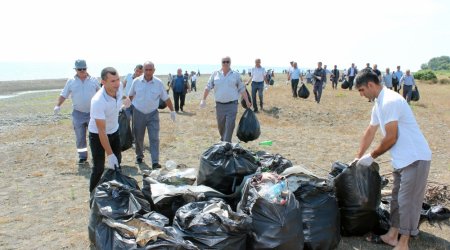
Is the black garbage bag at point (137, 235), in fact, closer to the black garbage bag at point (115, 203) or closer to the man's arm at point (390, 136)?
the black garbage bag at point (115, 203)

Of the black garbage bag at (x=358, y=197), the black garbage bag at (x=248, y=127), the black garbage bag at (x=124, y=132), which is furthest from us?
the black garbage bag at (x=248, y=127)

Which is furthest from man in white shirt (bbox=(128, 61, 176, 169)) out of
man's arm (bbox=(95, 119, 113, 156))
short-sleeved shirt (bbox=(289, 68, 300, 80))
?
short-sleeved shirt (bbox=(289, 68, 300, 80))

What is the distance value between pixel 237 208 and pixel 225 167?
70 centimetres

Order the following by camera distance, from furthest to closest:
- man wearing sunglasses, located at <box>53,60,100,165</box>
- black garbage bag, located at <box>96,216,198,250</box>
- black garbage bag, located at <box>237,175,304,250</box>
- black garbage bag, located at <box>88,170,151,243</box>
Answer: man wearing sunglasses, located at <box>53,60,100,165</box> → black garbage bag, located at <box>88,170,151,243</box> → black garbage bag, located at <box>237,175,304,250</box> → black garbage bag, located at <box>96,216,198,250</box>

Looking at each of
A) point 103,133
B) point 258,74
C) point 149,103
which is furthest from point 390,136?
point 258,74

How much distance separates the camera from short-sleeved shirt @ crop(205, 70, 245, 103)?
6973 millimetres

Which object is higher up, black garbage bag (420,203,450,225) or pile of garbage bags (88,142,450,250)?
pile of garbage bags (88,142,450,250)

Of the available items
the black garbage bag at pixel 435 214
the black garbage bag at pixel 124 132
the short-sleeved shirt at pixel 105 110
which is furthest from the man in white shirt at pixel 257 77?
the black garbage bag at pixel 435 214

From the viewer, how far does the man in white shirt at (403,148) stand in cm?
352

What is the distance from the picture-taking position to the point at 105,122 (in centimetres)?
450

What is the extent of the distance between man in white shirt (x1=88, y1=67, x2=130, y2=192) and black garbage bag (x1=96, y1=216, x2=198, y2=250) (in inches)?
39.3

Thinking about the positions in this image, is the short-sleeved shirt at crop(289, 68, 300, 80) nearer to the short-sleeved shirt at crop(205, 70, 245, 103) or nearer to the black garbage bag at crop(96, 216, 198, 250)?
the short-sleeved shirt at crop(205, 70, 245, 103)

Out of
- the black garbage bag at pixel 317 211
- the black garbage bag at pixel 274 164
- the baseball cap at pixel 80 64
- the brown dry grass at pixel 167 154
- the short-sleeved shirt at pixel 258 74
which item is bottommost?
the brown dry grass at pixel 167 154

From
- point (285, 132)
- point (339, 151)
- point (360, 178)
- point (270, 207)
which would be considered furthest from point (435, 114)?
point (270, 207)
